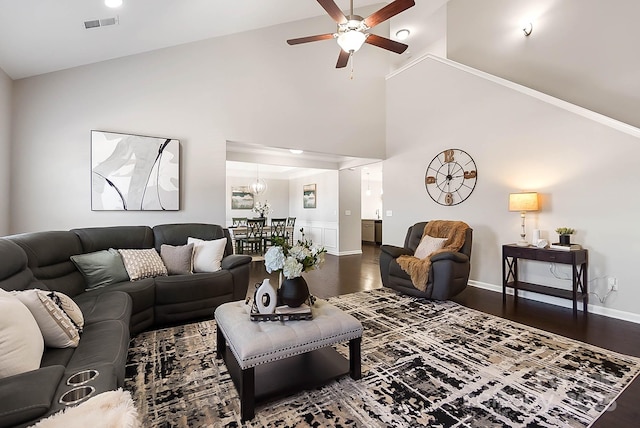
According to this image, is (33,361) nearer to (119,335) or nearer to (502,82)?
(119,335)

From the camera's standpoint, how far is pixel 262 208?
888 cm

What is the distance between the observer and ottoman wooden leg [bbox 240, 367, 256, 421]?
1.63m

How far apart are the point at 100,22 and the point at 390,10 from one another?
279cm

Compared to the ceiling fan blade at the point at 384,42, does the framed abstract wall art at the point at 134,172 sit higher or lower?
lower

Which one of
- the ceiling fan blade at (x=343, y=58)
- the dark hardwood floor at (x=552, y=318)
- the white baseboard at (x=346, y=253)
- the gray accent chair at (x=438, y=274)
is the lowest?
the dark hardwood floor at (x=552, y=318)

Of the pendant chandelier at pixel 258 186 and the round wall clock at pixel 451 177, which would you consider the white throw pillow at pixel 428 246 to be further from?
the pendant chandelier at pixel 258 186

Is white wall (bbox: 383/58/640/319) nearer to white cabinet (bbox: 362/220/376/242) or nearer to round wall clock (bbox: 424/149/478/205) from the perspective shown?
round wall clock (bbox: 424/149/478/205)

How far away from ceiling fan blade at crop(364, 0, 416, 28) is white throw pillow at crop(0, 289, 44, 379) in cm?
314

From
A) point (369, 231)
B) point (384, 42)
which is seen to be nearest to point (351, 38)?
point (384, 42)

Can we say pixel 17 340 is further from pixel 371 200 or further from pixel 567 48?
pixel 371 200

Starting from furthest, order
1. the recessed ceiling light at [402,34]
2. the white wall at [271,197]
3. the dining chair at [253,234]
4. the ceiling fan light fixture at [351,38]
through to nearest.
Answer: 1. the white wall at [271,197]
2. the dining chair at [253,234]
3. the recessed ceiling light at [402,34]
4. the ceiling fan light fixture at [351,38]

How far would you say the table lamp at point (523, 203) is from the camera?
3.64 metres

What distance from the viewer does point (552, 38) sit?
162 inches

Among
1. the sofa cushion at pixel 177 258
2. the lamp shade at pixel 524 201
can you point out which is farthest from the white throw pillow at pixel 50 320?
the lamp shade at pixel 524 201
